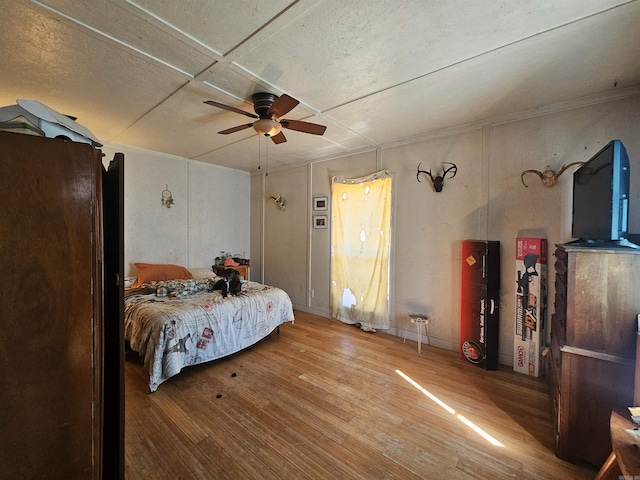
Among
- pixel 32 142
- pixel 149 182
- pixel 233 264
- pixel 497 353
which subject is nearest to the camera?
pixel 32 142

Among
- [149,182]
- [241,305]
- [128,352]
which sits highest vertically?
[149,182]

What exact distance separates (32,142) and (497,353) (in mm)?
3646

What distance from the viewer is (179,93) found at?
7.41 ft

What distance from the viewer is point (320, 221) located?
4254 mm

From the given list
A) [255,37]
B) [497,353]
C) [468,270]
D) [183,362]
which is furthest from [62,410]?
[497,353]

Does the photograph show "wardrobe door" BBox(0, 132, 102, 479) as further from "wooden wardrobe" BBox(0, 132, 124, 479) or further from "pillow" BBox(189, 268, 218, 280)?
"pillow" BBox(189, 268, 218, 280)

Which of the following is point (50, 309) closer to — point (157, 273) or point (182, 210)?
point (157, 273)

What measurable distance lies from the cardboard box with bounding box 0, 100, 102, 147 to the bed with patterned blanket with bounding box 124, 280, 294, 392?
1780 mm

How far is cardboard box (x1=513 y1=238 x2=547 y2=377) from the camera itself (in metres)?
2.46

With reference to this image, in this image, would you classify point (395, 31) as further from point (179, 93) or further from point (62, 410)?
point (62, 410)

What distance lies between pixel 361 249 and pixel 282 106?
2.30 m

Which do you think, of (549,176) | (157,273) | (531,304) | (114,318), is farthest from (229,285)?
(549,176)

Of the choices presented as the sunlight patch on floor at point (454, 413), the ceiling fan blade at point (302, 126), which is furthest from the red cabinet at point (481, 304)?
the ceiling fan blade at point (302, 126)

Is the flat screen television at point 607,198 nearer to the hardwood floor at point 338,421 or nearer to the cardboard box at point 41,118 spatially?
the hardwood floor at point 338,421
